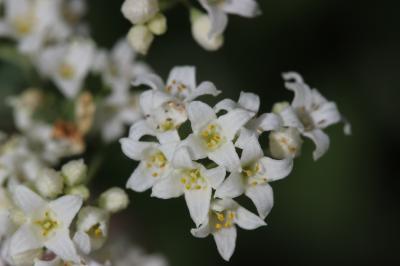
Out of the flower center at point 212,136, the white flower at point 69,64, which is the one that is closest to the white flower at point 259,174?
the flower center at point 212,136

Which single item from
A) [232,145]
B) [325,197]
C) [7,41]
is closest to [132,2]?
[232,145]

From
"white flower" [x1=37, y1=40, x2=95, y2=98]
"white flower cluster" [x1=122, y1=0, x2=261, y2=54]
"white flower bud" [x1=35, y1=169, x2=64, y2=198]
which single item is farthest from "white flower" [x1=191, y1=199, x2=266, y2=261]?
"white flower" [x1=37, y1=40, x2=95, y2=98]

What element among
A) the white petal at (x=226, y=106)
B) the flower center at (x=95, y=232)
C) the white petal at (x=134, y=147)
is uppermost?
the white petal at (x=226, y=106)

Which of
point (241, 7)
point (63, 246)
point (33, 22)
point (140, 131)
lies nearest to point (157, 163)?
point (140, 131)

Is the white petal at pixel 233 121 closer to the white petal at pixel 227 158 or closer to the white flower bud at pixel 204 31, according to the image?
the white petal at pixel 227 158

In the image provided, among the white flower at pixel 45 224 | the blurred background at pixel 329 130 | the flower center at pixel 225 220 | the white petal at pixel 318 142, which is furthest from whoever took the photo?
the blurred background at pixel 329 130

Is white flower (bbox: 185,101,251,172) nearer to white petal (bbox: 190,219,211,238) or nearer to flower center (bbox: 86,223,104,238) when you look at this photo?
white petal (bbox: 190,219,211,238)
